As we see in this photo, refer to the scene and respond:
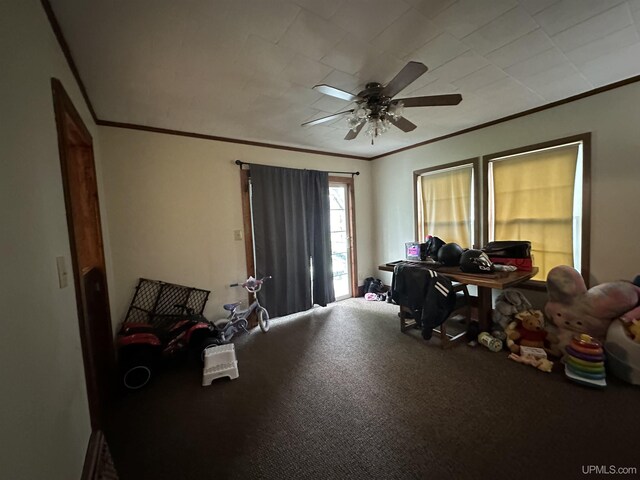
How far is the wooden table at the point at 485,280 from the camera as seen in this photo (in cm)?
224

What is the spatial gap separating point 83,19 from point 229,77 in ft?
2.65

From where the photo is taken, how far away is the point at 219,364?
7.50 ft

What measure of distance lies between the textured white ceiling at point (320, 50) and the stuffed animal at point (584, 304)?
175 centimetres

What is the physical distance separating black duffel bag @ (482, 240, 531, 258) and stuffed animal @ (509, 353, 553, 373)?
1.00 m

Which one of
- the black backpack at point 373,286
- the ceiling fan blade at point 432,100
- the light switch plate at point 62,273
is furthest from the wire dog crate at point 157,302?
the ceiling fan blade at point 432,100

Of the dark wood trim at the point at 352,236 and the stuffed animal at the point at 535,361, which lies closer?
the stuffed animal at the point at 535,361

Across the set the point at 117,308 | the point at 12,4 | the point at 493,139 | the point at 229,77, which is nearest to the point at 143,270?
the point at 117,308

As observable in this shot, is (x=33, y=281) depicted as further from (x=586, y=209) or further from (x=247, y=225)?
(x=586, y=209)

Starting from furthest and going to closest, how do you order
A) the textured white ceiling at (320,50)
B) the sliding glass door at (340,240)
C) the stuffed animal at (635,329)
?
the sliding glass door at (340,240) → the stuffed animal at (635,329) → the textured white ceiling at (320,50)

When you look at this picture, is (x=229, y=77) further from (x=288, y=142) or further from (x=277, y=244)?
(x=277, y=244)

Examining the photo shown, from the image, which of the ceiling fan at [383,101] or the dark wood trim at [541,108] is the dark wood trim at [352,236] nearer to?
the dark wood trim at [541,108]

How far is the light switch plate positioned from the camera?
1105 mm

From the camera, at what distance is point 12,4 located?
0.87 m

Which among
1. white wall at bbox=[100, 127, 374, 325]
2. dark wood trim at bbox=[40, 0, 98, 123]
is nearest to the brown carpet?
white wall at bbox=[100, 127, 374, 325]
